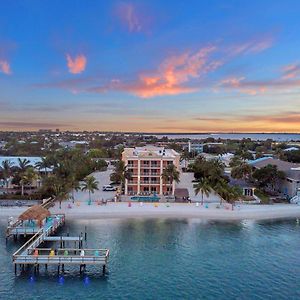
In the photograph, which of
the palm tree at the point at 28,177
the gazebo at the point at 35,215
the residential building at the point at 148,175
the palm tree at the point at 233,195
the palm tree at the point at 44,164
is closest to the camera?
the gazebo at the point at 35,215

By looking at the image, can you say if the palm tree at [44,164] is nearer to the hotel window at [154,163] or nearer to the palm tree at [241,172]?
the hotel window at [154,163]

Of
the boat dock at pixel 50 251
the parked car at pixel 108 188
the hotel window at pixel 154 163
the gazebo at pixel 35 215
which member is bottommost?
the boat dock at pixel 50 251

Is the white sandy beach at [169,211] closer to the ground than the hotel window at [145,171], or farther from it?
closer to the ground

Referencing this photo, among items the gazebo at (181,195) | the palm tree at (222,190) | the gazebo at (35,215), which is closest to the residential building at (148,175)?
the gazebo at (181,195)

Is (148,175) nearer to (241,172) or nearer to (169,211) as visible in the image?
(169,211)

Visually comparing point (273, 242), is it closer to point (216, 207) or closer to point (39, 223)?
point (216, 207)
